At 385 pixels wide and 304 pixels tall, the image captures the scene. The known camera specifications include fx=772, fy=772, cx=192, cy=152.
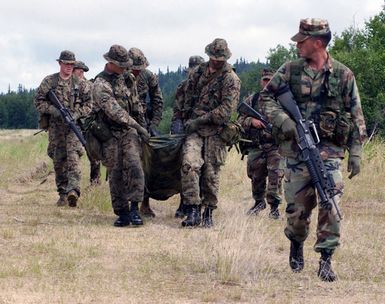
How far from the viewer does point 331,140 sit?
6.35 m

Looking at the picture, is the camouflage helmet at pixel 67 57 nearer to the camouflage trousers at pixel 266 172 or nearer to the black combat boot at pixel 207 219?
the camouflage trousers at pixel 266 172

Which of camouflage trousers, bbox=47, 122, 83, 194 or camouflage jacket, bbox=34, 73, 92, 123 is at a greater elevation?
camouflage jacket, bbox=34, 73, 92, 123

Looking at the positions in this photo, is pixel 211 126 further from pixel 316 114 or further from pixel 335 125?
pixel 335 125

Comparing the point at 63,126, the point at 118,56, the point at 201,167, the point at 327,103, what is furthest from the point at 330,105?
the point at 63,126

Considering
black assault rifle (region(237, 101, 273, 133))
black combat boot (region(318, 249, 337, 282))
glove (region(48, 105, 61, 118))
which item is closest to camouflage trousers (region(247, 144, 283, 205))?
black assault rifle (region(237, 101, 273, 133))

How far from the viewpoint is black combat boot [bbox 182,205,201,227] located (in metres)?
8.99

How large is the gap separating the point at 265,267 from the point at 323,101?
4.76 ft

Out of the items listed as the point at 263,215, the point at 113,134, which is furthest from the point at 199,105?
the point at 263,215

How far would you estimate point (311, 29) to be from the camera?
20.5 ft

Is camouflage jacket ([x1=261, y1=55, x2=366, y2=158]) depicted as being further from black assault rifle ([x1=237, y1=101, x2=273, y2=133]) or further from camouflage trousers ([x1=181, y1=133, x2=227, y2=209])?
black assault rifle ([x1=237, y1=101, x2=273, y2=133])

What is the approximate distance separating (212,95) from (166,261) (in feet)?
9.20

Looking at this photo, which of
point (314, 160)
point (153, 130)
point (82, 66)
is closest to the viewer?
point (314, 160)

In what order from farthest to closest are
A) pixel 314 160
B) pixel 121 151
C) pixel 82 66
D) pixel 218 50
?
pixel 82 66, pixel 121 151, pixel 218 50, pixel 314 160

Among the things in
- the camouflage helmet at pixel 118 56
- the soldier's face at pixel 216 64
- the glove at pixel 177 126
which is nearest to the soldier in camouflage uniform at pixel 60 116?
the glove at pixel 177 126
